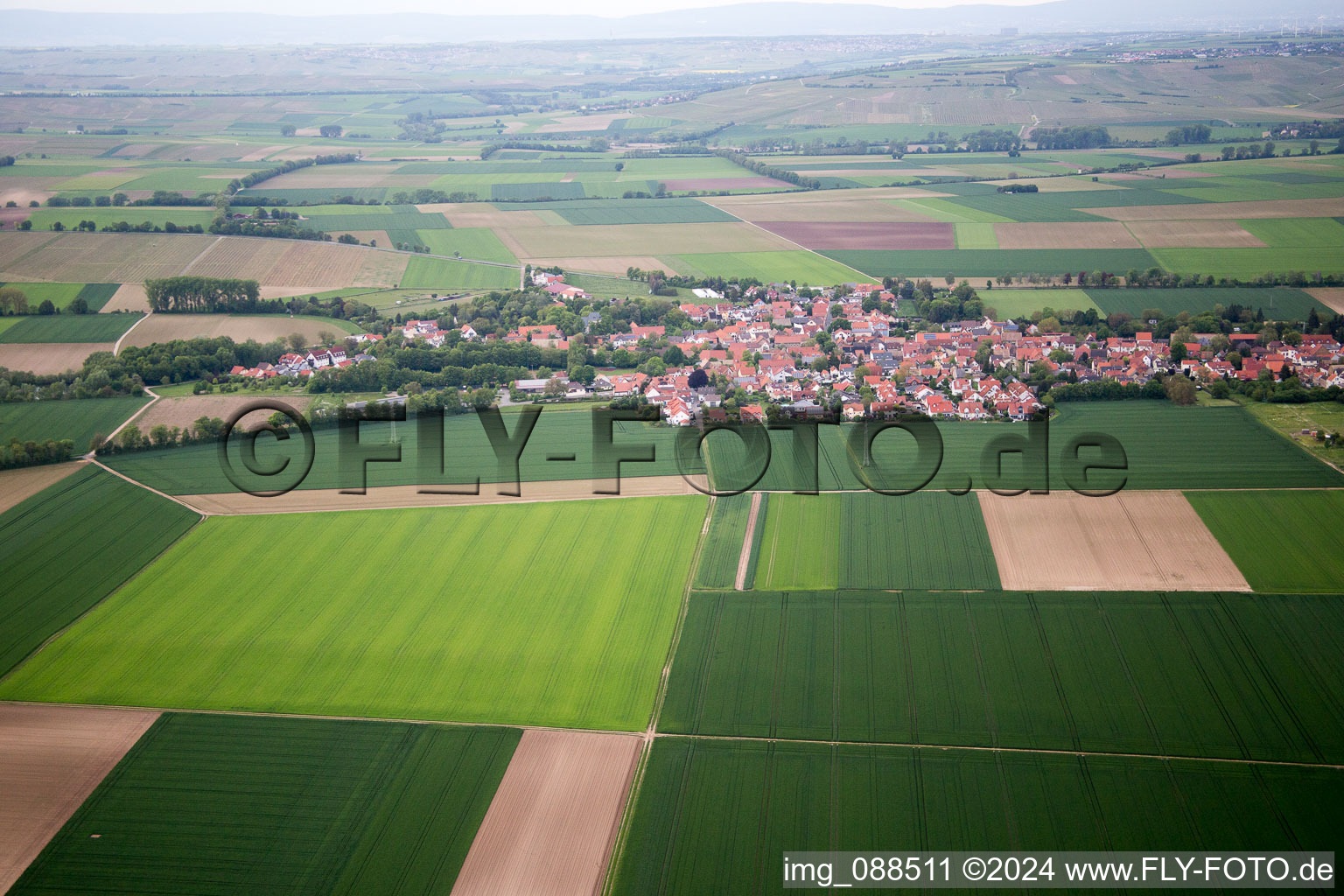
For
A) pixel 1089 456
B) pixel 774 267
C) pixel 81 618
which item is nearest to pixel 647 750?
pixel 81 618

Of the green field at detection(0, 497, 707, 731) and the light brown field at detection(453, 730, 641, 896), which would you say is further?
the green field at detection(0, 497, 707, 731)

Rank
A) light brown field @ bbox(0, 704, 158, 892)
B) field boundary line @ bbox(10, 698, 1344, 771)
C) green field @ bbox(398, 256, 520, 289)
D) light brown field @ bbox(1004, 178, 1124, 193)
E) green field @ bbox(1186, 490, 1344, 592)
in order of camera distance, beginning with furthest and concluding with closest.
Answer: light brown field @ bbox(1004, 178, 1124, 193) < green field @ bbox(398, 256, 520, 289) < green field @ bbox(1186, 490, 1344, 592) < field boundary line @ bbox(10, 698, 1344, 771) < light brown field @ bbox(0, 704, 158, 892)

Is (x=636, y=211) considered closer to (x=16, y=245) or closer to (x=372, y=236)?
(x=372, y=236)

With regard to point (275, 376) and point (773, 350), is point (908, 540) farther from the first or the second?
point (275, 376)

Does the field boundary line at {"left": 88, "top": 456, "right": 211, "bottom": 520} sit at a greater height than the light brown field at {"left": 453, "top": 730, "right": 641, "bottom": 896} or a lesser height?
greater

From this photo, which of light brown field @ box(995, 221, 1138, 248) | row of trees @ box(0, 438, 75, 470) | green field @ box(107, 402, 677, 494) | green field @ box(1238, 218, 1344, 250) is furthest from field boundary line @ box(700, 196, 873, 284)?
row of trees @ box(0, 438, 75, 470)

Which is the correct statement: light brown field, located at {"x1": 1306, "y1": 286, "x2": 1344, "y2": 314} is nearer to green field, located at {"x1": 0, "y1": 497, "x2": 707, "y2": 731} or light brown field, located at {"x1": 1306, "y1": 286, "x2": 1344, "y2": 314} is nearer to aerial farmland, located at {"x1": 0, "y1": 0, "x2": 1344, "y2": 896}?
aerial farmland, located at {"x1": 0, "y1": 0, "x2": 1344, "y2": 896}

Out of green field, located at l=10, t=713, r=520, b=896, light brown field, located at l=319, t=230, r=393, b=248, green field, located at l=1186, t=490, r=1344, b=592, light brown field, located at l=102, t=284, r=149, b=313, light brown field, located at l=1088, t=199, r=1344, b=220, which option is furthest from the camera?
light brown field, located at l=319, t=230, r=393, b=248
